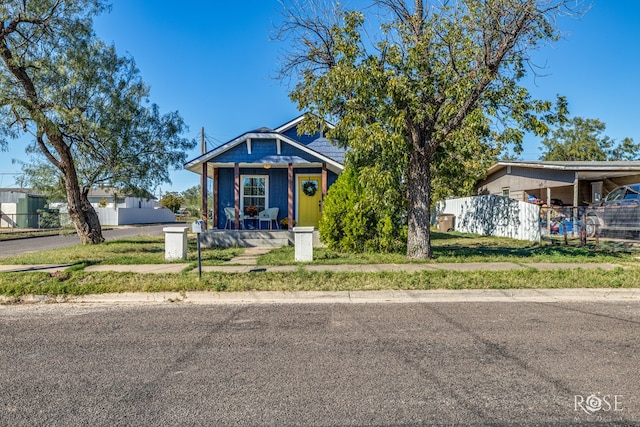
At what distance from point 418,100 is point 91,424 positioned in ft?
28.9

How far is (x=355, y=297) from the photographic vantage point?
769cm

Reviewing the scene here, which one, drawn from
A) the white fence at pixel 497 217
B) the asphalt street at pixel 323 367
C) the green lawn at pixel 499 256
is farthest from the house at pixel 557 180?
the asphalt street at pixel 323 367

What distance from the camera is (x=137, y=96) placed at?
15.9m

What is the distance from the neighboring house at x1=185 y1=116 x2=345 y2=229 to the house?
30.2ft

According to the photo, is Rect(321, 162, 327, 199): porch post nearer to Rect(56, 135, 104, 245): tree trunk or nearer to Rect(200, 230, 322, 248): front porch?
Rect(200, 230, 322, 248): front porch

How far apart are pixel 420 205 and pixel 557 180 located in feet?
44.7

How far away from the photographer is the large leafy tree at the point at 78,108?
12.4 m

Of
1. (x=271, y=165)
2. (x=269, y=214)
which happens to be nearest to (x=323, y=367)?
(x=271, y=165)

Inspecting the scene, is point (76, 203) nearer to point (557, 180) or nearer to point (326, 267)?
point (326, 267)

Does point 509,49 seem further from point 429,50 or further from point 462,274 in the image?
point 462,274

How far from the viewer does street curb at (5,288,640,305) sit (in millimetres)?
7500

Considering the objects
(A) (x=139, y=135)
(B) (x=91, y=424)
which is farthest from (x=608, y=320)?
(A) (x=139, y=135)

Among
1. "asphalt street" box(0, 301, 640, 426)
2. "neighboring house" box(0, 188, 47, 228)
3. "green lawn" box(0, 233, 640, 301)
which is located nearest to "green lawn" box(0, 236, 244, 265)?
"green lawn" box(0, 233, 640, 301)

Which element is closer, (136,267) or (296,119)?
(136,267)
